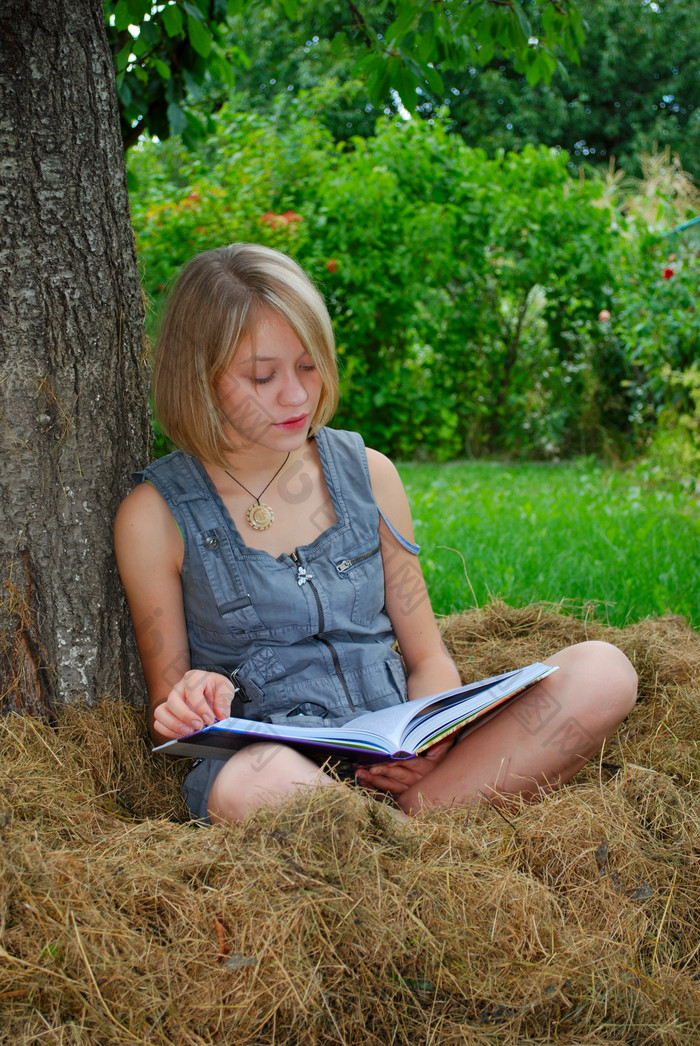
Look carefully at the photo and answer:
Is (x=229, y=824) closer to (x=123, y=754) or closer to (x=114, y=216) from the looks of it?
(x=123, y=754)

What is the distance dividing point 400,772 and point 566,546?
8.06ft

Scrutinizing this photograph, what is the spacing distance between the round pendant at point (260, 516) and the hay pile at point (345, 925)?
689mm

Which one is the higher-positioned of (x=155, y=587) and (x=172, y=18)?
(x=172, y=18)

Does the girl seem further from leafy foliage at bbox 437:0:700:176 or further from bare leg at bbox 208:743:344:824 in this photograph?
leafy foliage at bbox 437:0:700:176

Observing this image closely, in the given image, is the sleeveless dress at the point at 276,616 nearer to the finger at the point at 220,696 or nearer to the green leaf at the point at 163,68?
the finger at the point at 220,696

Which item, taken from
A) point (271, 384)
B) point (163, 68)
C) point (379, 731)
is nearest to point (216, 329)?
point (271, 384)

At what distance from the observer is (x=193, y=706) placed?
1683mm

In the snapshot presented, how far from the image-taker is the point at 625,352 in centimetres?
794

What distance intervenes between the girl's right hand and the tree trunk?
0.36 meters

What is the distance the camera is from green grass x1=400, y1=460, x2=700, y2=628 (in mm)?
3293

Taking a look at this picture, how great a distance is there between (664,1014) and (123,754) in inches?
45.3

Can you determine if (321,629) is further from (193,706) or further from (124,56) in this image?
(124,56)

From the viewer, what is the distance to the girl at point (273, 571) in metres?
1.82

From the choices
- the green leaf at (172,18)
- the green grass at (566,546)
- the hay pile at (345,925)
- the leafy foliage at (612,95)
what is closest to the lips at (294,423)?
the hay pile at (345,925)
